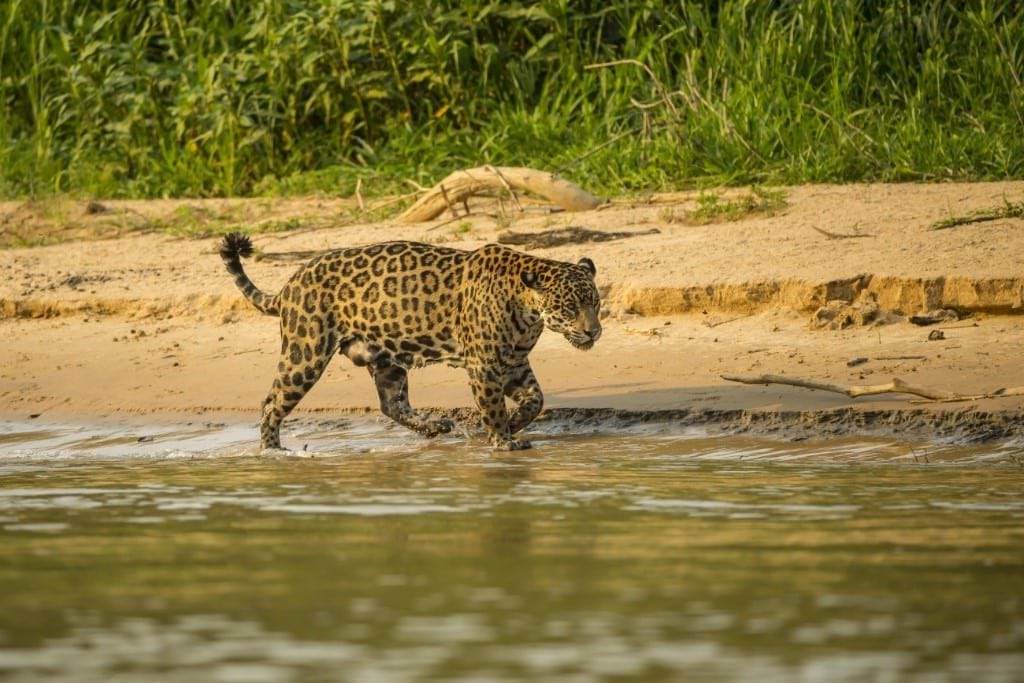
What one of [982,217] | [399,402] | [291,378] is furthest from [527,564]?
[982,217]

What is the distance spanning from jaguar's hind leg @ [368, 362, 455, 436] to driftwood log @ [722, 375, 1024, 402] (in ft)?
4.36

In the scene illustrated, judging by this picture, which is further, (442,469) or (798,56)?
(798,56)

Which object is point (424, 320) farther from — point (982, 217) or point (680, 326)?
point (982, 217)

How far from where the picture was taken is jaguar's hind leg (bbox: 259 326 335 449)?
8.03 metres

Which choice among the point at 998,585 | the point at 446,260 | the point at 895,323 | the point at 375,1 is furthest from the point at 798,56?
the point at 998,585

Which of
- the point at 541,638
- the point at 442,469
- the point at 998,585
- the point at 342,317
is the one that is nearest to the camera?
the point at 541,638

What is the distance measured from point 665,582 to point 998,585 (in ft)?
2.71

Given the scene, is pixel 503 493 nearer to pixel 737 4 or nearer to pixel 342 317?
pixel 342 317

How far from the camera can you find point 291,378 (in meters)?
8.09

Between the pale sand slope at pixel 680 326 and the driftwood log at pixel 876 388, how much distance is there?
53mm

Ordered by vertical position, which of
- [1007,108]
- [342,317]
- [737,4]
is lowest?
[342,317]

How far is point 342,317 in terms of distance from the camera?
8.20 meters

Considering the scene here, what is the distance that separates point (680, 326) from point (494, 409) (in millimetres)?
1749

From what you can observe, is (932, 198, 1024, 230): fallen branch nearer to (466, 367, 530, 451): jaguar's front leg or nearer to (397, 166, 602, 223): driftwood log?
(397, 166, 602, 223): driftwood log
